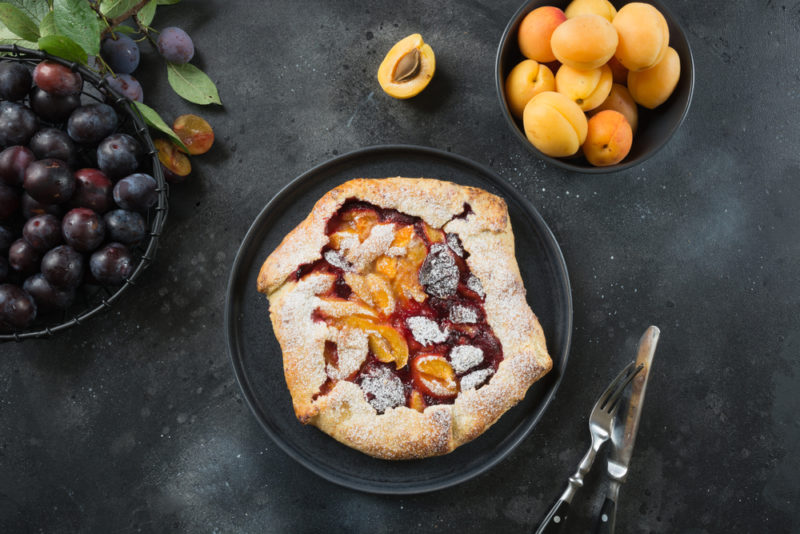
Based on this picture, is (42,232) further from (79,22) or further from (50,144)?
(79,22)

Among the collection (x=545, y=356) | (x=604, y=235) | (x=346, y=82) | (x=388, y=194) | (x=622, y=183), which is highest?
(x=346, y=82)

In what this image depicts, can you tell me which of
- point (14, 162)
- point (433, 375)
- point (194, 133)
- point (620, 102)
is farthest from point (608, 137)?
point (14, 162)

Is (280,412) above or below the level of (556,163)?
below

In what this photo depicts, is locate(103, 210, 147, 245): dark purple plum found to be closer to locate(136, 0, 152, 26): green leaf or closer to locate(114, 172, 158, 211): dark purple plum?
locate(114, 172, 158, 211): dark purple plum

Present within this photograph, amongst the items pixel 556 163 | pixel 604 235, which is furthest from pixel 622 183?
pixel 556 163

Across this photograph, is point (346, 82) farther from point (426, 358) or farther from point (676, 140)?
point (676, 140)

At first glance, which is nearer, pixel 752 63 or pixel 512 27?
pixel 512 27

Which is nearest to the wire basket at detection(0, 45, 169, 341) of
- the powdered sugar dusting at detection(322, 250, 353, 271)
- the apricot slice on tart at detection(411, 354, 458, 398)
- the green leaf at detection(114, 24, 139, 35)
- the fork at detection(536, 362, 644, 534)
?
the green leaf at detection(114, 24, 139, 35)
